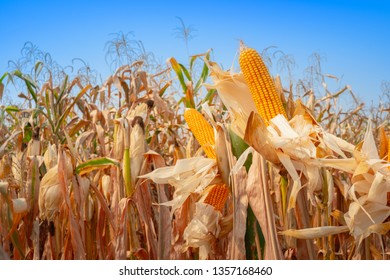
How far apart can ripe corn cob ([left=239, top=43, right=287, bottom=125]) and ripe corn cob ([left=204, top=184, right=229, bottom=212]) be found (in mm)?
270

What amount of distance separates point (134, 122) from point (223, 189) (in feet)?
2.27

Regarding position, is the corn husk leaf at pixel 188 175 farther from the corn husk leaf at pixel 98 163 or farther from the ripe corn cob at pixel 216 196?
the corn husk leaf at pixel 98 163

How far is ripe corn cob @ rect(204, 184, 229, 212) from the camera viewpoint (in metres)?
1.56

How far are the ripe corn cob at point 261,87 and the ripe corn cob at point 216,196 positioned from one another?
270mm

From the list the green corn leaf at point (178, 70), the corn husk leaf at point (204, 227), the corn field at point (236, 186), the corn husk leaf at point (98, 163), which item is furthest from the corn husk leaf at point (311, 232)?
the green corn leaf at point (178, 70)

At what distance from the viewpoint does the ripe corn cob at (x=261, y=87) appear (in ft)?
4.83

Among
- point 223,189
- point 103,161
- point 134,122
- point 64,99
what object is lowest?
point 223,189

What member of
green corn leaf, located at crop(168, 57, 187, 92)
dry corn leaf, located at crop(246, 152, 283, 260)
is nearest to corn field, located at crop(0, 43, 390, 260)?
dry corn leaf, located at crop(246, 152, 283, 260)

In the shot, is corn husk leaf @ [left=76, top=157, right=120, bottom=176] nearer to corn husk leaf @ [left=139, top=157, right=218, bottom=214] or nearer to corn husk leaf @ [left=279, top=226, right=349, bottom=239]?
corn husk leaf @ [left=139, top=157, right=218, bottom=214]

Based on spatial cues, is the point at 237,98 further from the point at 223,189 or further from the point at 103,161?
the point at 103,161

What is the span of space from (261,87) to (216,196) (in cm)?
40

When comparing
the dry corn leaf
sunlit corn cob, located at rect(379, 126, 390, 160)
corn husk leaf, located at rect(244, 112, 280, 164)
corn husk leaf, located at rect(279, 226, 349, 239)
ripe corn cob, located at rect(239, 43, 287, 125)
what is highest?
ripe corn cob, located at rect(239, 43, 287, 125)
